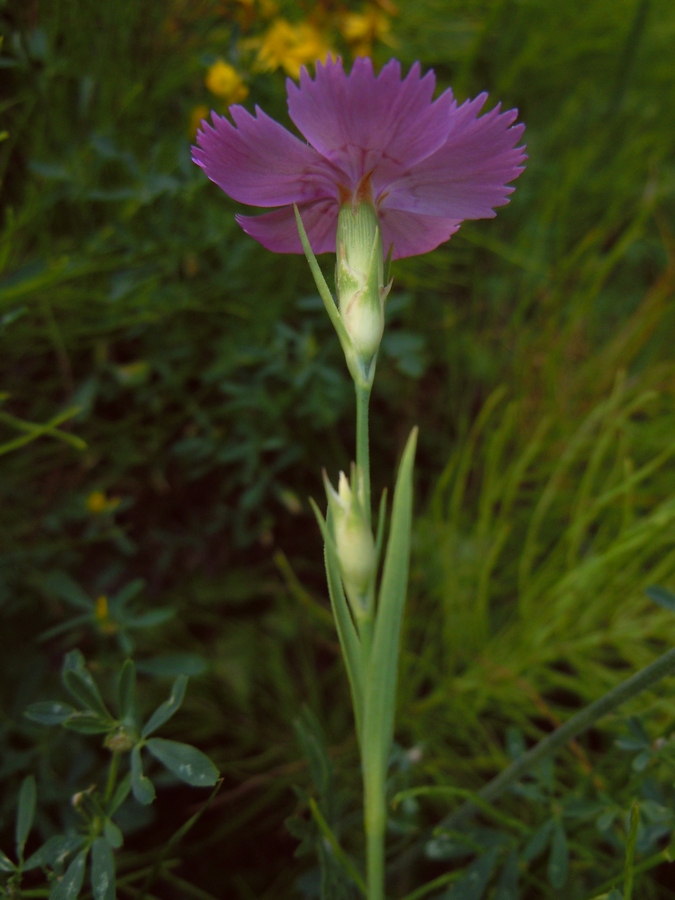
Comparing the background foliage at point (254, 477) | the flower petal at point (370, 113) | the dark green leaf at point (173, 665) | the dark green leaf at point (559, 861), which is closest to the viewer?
the flower petal at point (370, 113)

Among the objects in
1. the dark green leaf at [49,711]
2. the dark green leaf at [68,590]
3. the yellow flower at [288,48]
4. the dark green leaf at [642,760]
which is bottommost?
the dark green leaf at [68,590]

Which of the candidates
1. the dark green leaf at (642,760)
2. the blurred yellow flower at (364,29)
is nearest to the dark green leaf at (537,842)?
the dark green leaf at (642,760)

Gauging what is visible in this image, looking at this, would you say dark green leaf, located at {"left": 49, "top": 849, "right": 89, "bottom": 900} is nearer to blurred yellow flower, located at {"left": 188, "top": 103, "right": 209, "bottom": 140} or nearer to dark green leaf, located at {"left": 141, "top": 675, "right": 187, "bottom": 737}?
dark green leaf, located at {"left": 141, "top": 675, "right": 187, "bottom": 737}

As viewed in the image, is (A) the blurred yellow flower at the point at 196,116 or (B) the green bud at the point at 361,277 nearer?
(B) the green bud at the point at 361,277

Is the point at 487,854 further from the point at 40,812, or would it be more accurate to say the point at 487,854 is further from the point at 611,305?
the point at 611,305

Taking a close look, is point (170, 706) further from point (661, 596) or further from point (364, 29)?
point (364, 29)

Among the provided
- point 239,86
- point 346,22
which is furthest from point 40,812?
point 346,22

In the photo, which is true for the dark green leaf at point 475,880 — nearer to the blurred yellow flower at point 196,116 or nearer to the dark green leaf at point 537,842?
the dark green leaf at point 537,842
